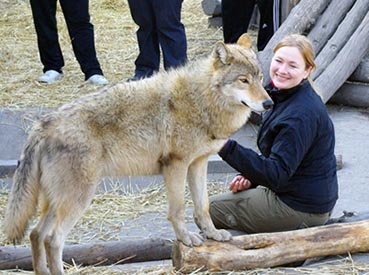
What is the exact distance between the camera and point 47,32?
909 centimetres

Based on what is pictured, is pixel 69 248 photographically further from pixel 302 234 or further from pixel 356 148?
pixel 356 148

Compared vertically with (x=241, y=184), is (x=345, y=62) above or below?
above

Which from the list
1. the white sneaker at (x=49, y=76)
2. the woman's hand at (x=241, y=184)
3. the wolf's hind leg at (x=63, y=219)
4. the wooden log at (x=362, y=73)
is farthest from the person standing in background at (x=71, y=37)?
the wolf's hind leg at (x=63, y=219)

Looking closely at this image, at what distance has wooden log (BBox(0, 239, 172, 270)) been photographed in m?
5.07

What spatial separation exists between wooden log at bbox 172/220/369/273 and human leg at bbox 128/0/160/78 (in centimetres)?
393

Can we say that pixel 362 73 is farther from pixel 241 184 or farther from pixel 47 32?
pixel 241 184

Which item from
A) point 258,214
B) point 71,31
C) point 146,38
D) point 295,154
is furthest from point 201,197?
point 71,31

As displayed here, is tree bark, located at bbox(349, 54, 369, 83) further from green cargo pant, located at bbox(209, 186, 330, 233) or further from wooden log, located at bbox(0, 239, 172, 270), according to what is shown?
wooden log, located at bbox(0, 239, 172, 270)

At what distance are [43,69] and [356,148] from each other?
3913mm

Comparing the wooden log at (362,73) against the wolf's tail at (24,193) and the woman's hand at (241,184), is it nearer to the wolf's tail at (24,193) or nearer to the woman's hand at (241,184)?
the woman's hand at (241,184)

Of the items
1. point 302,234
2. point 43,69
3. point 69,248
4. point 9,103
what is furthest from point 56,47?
point 302,234

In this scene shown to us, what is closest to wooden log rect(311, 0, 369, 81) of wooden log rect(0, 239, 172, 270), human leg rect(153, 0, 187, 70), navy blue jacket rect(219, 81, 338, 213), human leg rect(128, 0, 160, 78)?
human leg rect(153, 0, 187, 70)

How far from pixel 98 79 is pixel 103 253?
4113 mm

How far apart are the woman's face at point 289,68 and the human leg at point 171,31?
10.3 feet
